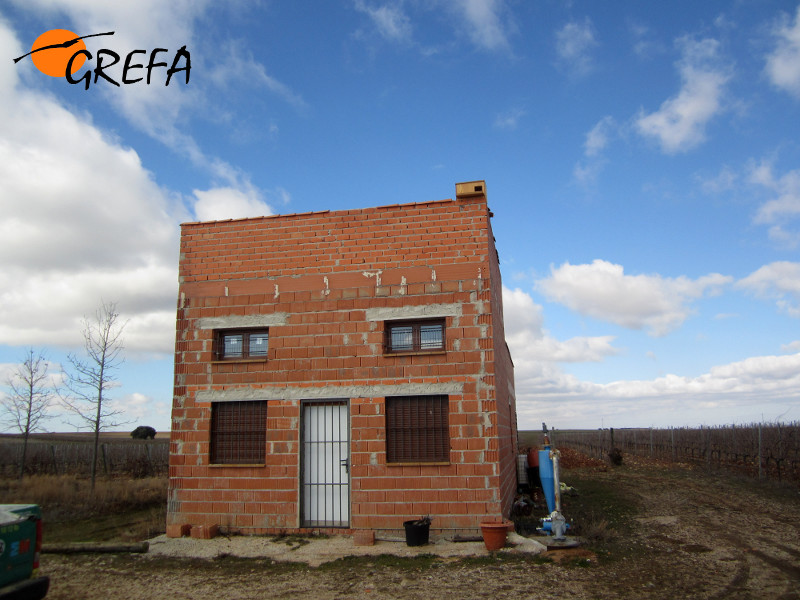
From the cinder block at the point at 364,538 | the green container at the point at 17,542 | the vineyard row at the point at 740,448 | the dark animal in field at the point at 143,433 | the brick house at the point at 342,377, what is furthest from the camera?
the dark animal in field at the point at 143,433

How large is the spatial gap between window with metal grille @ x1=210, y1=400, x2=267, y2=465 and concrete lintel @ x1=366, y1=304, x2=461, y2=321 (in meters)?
2.65

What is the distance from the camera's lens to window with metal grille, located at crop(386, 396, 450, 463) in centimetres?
981

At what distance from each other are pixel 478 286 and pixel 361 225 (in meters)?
2.48

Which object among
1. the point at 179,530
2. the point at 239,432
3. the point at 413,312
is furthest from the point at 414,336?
the point at 179,530

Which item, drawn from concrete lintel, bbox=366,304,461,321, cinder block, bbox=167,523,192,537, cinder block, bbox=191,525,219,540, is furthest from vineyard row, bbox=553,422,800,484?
cinder block, bbox=167,523,192,537

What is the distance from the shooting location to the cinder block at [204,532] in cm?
994

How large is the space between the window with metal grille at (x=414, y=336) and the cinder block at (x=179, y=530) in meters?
4.77

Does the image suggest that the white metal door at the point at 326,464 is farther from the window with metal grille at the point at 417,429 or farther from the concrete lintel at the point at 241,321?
the concrete lintel at the point at 241,321

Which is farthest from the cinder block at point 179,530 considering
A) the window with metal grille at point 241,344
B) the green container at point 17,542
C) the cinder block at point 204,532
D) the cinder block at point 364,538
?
the green container at point 17,542

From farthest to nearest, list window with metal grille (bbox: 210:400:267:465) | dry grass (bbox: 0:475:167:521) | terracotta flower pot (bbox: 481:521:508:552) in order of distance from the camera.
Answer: dry grass (bbox: 0:475:167:521) → window with metal grille (bbox: 210:400:267:465) → terracotta flower pot (bbox: 481:521:508:552)

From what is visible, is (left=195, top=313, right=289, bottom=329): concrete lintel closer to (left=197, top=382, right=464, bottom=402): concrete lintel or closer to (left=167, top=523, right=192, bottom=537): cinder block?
(left=197, top=382, right=464, bottom=402): concrete lintel

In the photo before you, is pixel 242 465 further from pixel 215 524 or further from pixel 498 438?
pixel 498 438

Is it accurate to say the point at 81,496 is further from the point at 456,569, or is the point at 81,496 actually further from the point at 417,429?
the point at 456,569

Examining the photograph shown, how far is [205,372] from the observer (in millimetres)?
10766
